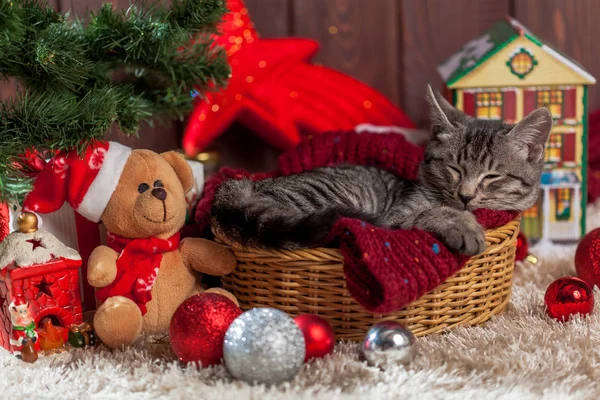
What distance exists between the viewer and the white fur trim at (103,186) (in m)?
1.16

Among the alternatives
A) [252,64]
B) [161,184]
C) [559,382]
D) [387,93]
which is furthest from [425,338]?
[387,93]

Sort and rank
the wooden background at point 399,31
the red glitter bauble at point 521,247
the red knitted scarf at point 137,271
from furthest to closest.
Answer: the wooden background at point 399,31, the red glitter bauble at point 521,247, the red knitted scarf at point 137,271

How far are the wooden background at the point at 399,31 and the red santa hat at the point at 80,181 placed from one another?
85cm

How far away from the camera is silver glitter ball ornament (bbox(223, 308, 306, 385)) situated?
37.1 inches

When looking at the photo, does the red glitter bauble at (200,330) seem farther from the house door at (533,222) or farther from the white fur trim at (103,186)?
the house door at (533,222)

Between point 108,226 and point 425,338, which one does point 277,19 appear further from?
point 425,338

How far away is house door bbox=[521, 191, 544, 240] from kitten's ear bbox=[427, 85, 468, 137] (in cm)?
44

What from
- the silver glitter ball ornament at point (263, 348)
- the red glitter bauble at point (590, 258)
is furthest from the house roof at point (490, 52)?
the silver glitter ball ornament at point (263, 348)

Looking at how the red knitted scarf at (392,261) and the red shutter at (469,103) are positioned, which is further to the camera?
the red shutter at (469,103)

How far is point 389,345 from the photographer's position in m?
1.01

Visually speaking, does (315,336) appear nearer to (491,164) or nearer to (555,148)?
(491,164)

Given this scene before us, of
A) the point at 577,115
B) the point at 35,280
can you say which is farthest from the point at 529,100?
the point at 35,280

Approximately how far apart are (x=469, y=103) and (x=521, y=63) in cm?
17

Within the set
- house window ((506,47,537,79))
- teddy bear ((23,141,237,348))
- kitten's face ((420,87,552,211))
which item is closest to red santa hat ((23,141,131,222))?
teddy bear ((23,141,237,348))
